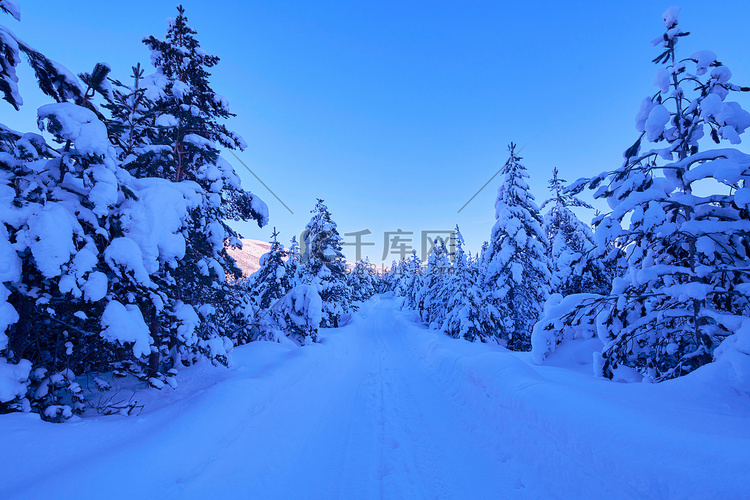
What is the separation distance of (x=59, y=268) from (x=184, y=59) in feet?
25.7

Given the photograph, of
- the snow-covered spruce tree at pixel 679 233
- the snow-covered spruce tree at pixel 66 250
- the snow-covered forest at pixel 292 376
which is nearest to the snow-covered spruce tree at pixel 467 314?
the snow-covered forest at pixel 292 376

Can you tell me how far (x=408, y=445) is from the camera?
206 inches

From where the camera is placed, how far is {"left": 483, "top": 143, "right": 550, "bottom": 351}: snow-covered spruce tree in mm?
16234

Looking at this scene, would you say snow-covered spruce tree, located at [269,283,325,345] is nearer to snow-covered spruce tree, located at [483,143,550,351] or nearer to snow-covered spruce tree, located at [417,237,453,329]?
snow-covered spruce tree, located at [483,143,550,351]

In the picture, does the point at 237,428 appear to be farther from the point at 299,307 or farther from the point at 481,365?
the point at 299,307

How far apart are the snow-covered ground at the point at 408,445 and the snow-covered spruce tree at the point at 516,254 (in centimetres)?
1027

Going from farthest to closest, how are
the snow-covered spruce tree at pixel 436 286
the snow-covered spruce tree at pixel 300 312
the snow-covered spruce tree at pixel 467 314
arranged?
1. the snow-covered spruce tree at pixel 436 286
2. the snow-covered spruce tree at pixel 467 314
3. the snow-covered spruce tree at pixel 300 312

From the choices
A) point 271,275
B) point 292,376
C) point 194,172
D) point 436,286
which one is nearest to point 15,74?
point 194,172

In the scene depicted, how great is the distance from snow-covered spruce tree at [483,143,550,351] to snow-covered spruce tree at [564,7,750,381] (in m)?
11.1

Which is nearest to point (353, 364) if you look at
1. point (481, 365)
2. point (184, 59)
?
point (481, 365)

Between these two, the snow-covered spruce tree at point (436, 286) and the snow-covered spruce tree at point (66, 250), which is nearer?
the snow-covered spruce tree at point (66, 250)

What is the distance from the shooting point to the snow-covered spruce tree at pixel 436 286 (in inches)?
1019

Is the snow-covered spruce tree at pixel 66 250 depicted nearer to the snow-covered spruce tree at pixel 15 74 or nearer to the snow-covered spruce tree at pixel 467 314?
the snow-covered spruce tree at pixel 15 74

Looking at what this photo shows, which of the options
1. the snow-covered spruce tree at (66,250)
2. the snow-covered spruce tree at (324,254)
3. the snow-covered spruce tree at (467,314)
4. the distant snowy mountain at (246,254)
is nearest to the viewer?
the snow-covered spruce tree at (66,250)
